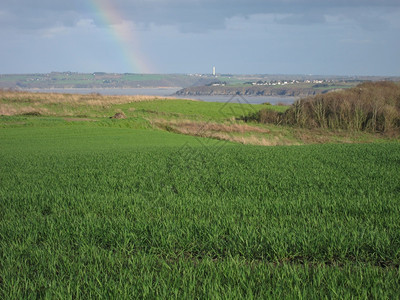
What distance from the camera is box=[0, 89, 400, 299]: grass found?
3.46m

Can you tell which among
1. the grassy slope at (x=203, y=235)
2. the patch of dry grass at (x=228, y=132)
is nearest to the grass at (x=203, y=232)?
the grassy slope at (x=203, y=235)

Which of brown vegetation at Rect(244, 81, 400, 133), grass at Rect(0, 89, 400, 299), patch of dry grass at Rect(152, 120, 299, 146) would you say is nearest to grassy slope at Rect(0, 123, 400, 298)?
grass at Rect(0, 89, 400, 299)

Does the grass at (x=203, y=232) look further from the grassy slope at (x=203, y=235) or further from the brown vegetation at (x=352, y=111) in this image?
the brown vegetation at (x=352, y=111)

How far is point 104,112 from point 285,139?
26658 mm

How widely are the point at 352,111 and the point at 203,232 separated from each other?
40.3 m

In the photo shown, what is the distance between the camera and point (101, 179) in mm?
9703

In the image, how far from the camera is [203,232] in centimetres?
498

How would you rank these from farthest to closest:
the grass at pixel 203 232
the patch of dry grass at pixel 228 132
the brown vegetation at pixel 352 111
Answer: the brown vegetation at pixel 352 111, the patch of dry grass at pixel 228 132, the grass at pixel 203 232

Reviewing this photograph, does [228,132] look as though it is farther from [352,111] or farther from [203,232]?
[203,232]

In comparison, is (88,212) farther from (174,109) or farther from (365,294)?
(174,109)

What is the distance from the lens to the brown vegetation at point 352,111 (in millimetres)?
39000

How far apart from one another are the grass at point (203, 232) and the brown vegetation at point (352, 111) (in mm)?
30669

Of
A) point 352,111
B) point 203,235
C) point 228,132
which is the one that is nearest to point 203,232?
point 203,235

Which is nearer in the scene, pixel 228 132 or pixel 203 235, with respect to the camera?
pixel 203 235
